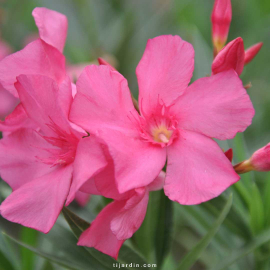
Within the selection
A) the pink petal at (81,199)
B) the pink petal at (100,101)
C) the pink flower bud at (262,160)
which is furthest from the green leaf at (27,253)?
the pink flower bud at (262,160)

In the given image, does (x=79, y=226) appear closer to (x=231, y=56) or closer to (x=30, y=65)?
(x=30, y=65)

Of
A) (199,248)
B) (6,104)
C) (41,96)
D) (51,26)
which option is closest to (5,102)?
(6,104)

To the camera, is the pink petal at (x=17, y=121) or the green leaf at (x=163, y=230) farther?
the green leaf at (x=163, y=230)

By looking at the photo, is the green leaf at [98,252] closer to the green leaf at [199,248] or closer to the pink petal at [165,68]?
the green leaf at [199,248]

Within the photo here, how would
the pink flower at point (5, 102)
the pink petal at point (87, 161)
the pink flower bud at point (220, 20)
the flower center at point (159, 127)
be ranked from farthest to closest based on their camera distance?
the pink flower at point (5, 102) → the pink flower bud at point (220, 20) → the flower center at point (159, 127) → the pink petal at point (87, 161)

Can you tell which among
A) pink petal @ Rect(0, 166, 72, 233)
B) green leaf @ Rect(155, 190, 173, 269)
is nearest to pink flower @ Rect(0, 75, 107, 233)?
pink petal @ Rect(0, 166, 72, 233)

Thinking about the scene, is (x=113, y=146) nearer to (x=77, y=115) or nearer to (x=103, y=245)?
(x=77, y=115)
